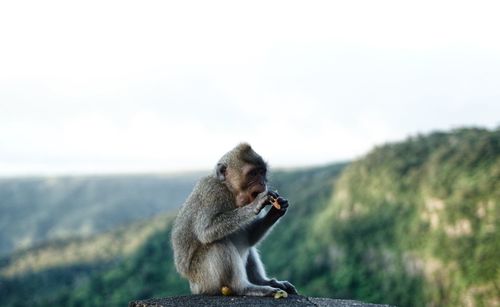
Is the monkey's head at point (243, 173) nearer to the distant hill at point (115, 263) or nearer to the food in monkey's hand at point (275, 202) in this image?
the food in monkey's hand at point (275, 202)

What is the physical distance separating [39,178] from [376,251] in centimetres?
5452

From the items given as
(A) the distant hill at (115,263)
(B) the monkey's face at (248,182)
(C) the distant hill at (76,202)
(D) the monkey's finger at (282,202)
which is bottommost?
(A) the distant hill at (115,263)

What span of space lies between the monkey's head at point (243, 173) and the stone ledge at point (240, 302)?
1.04 m

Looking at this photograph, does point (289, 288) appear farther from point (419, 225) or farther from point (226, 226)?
point (419, 225)

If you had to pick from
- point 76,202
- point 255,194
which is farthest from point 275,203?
point 76,202

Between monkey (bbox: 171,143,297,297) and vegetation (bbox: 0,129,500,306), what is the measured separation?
10.9m

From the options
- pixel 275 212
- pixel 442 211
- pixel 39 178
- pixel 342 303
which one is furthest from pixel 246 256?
pixel 39 178

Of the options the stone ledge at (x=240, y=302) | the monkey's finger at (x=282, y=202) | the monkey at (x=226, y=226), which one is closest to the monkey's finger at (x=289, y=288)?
the monkey at (x=226, y=226)

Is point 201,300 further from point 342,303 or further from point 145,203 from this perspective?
point 145,203

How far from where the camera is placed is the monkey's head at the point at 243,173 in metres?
7.00

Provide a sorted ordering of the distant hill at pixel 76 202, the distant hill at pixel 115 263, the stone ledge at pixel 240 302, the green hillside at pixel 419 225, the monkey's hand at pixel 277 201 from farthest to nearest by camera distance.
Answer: the distant hill at pixel 76 202 → the distant hill at pixel 115 263 → the green hillside at pixel 419 225 → the stone ledge at pixel 240 302 → the monkey's hand at pixel 277 201

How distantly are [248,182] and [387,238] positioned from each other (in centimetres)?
1574

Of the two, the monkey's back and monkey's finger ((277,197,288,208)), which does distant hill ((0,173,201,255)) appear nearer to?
the monkey's back

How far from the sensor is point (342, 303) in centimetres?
714
